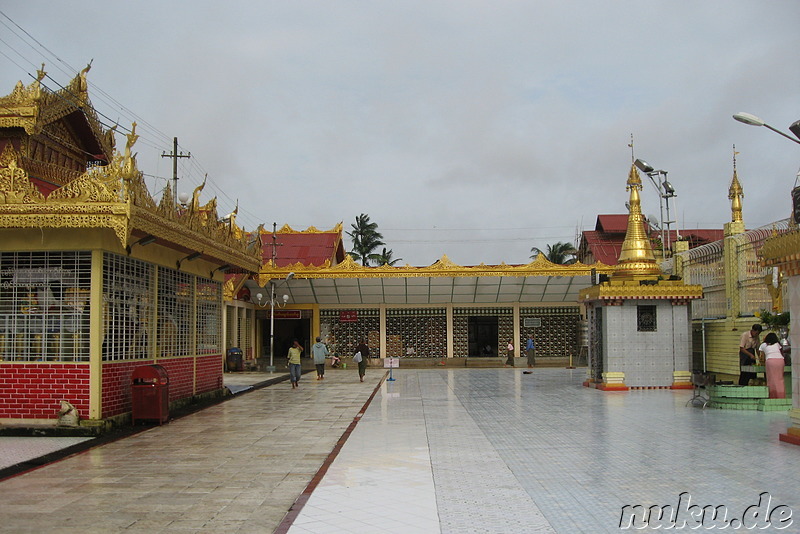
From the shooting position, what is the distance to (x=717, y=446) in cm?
990

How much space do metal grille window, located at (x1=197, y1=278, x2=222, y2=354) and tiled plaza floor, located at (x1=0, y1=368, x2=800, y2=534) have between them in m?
2.86

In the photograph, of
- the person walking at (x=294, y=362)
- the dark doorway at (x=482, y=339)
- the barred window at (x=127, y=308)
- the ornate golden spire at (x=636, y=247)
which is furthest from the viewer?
the dark doorway at (x=482, y=339)

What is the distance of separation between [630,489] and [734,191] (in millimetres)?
15974

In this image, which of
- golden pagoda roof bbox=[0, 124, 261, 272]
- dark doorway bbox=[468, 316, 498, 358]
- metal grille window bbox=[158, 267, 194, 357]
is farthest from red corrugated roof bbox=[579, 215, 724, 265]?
golden pagoda roof bbox=[0, 124, 261, 272]

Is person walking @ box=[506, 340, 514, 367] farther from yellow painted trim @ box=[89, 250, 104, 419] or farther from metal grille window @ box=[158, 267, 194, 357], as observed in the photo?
yellow painted trim @ box=[89, 250, 104, 419]

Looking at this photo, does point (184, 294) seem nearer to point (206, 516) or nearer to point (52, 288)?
point (52, 288)

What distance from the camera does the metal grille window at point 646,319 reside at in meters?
19.4

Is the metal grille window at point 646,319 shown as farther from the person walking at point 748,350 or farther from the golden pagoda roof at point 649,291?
the person walking at point 748,350

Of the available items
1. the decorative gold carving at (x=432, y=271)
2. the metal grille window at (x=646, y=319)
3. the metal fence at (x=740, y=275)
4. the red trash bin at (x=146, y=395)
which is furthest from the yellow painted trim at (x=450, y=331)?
the red trash bin at (x=146, y=395)

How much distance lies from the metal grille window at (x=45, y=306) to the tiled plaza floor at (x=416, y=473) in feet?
6.84

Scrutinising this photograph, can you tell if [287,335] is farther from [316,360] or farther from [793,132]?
[793,132]

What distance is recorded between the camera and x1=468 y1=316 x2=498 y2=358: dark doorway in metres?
38.5

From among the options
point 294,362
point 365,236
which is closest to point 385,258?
point 365,236

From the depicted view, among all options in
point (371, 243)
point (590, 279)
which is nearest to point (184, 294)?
point (590, 279)
